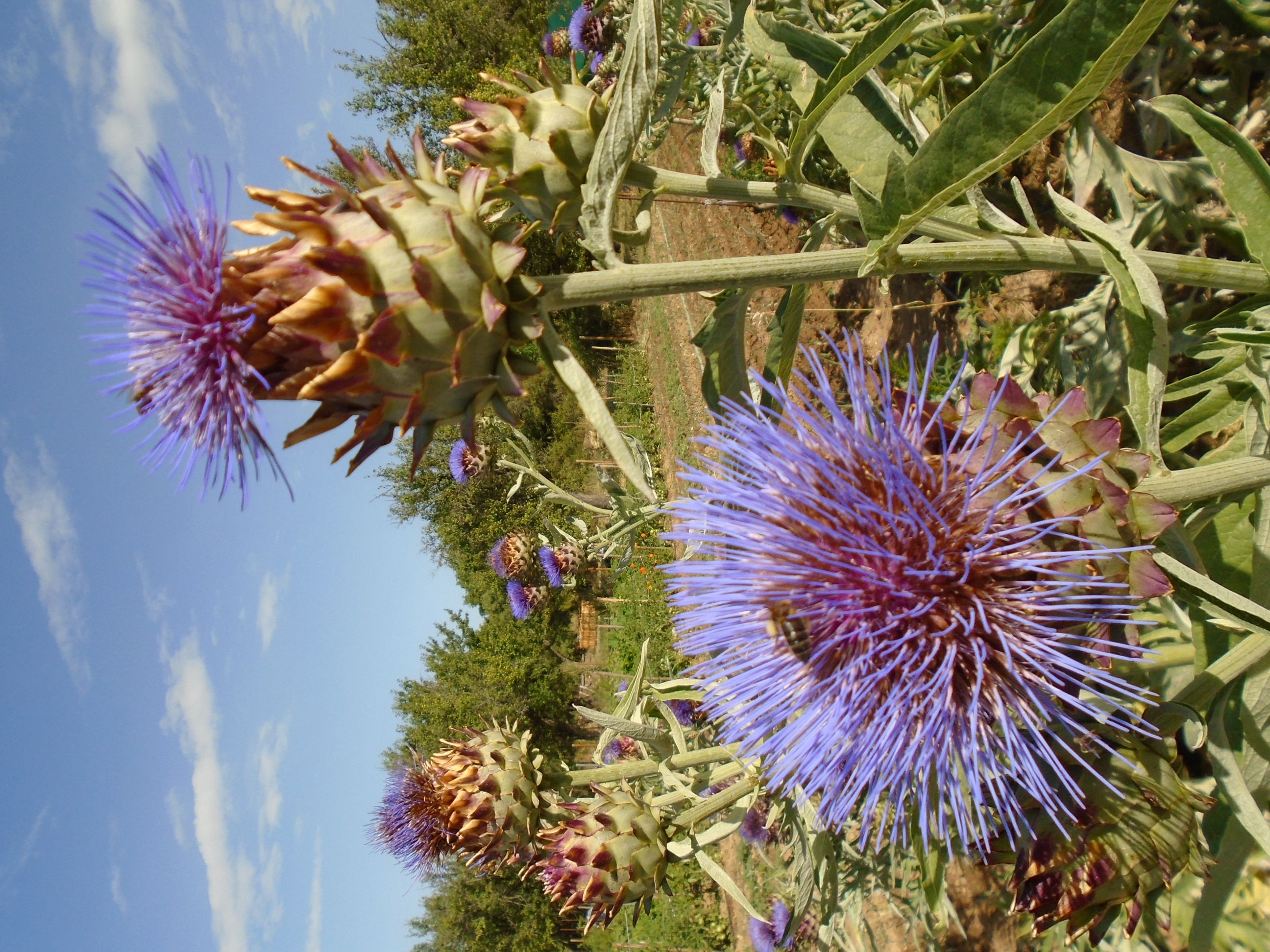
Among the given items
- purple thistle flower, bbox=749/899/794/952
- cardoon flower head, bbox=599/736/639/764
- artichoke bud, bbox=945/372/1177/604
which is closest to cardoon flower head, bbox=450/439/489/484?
cardoon flower head, bbox=599/736/639/764

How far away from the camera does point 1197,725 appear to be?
1179 millimetres

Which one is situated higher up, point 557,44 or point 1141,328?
point 557,44

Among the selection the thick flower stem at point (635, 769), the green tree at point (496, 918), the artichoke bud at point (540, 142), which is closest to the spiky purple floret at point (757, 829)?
the thick flower stem at point (635, 769)

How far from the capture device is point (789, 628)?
1.07m

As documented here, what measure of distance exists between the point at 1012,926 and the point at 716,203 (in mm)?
5903

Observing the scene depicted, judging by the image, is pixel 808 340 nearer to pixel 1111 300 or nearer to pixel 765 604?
pixel 1111 300

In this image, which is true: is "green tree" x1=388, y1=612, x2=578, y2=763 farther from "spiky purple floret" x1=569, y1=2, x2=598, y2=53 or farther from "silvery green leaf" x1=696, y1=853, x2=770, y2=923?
"silvery green leaf" x1=696, y1=853, x2=770, y2=923

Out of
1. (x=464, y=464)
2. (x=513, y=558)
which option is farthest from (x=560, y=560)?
(x=464, y=464)

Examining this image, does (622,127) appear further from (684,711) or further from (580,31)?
(580,31)

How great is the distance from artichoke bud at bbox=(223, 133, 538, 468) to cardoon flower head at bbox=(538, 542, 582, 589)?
4768 mm

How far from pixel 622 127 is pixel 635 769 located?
1.68 metres

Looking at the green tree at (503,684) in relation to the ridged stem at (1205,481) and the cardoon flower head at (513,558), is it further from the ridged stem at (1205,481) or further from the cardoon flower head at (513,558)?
the ridged stem at (1205,481)

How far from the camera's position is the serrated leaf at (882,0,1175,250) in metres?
0.84

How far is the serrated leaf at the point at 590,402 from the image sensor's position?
960 millimetres
